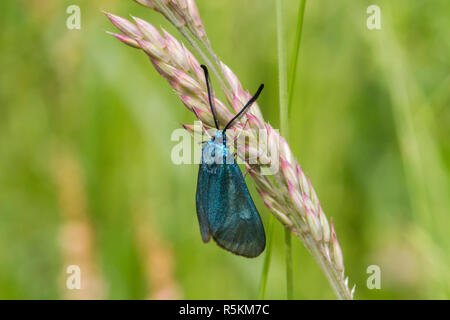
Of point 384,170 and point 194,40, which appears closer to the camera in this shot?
point 194,40

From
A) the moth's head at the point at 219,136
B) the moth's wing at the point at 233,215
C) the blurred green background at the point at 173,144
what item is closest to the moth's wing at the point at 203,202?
the moth's wing at the point at 233,215

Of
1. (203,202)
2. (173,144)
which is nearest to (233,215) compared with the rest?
(203,202)

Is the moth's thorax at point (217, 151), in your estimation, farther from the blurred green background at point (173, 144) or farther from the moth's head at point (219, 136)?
the blurred green background at point (173, 144)

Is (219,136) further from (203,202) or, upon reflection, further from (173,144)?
(173,144)

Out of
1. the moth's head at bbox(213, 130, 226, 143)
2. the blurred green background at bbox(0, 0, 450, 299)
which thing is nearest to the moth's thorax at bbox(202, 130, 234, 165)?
the moth's head at bbox(213, 130, 226, 143)

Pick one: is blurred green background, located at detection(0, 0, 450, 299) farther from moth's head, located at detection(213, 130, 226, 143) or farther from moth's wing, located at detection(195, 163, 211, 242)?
moth's head, located at detection(213, 130, 226, 143)

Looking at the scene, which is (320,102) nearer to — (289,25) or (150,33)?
(289,25)

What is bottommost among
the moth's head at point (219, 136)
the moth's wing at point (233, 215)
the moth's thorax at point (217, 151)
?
the moth's wing at point (233, 215)

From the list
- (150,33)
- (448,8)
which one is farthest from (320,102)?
(150,33)
